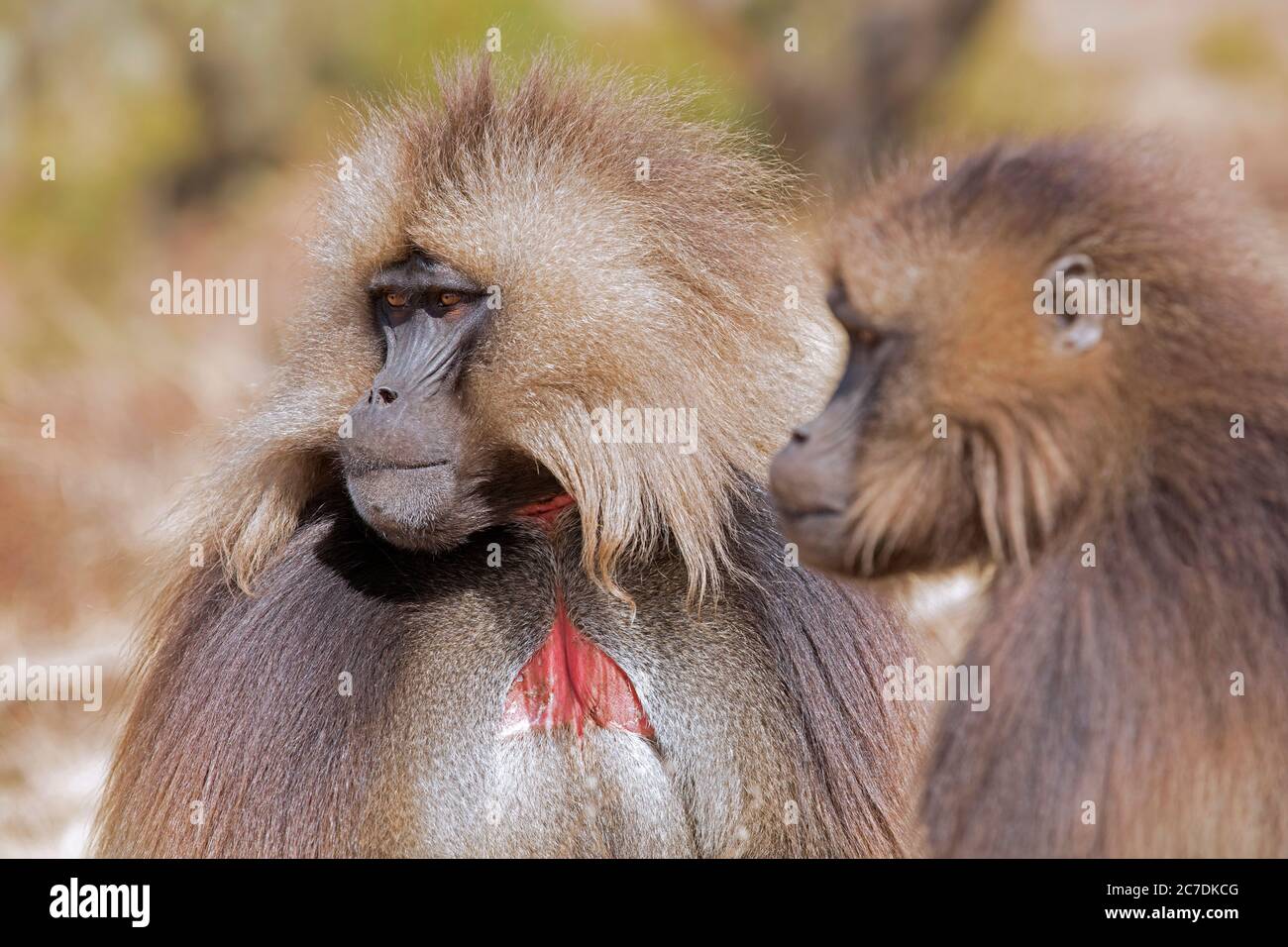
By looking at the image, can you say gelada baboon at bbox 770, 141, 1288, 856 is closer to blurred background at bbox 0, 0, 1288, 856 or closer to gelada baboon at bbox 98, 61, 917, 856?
gelada baboon at bbox 98, 61, 917, 856

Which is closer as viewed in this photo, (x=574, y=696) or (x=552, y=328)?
(x=552, y=328)

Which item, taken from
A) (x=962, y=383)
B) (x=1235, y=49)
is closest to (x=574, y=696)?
(x=962, y=383)

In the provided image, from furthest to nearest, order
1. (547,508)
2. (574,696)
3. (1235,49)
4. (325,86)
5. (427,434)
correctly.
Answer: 1. (325,86)
2. (1235,49)
3. (547,508)
4. (574,696)
5. (427,434)

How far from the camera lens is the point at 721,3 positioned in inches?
544

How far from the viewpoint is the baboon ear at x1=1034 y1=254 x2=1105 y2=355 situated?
8.70 ft

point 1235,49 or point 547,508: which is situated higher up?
point 1235,49

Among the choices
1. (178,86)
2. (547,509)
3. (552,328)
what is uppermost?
(178,86)

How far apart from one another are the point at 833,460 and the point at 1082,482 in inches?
17.8

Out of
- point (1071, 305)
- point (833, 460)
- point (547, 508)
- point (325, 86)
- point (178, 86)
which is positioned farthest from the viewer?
point (325, 86)

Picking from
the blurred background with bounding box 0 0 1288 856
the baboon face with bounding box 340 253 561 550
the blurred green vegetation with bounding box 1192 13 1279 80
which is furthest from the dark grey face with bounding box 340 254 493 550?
the blurred green vegetation with bounding box 1192 13 1279 80

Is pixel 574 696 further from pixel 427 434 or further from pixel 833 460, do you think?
pixel 833 460

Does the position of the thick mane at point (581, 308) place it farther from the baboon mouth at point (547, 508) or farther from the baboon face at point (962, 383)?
the baboon face at point (962, 383)

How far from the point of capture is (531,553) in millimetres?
3945

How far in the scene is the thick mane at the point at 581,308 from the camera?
3.67 metres
